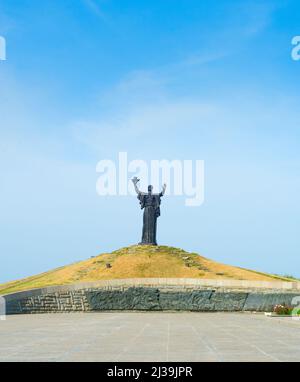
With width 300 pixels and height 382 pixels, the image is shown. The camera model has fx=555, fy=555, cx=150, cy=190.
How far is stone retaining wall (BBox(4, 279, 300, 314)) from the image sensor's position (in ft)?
128

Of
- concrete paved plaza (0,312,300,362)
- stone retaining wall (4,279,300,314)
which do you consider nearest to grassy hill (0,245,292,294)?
stone retaining wall (4,279,300,314)

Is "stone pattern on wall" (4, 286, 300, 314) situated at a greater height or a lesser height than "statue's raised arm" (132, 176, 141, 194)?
lesser

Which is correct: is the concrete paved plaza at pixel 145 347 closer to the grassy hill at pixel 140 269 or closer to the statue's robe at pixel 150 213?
the grassy hill at pixel 140 269

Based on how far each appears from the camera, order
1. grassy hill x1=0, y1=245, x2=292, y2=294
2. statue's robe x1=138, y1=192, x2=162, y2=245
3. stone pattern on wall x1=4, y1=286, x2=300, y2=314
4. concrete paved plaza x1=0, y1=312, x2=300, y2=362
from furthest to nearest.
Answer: statue's robe x1=138, y1=192, x2=162, y2=245 < grassy hill x1=0, y1=245, x2=292, y2=294 < stone pattern on wall x1=4, y1=286, x2=300, y2=314 < concrete paved plaza x1=0, y1=312, x2=300, y2=362

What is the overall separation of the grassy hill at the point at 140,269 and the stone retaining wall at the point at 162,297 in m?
5.57

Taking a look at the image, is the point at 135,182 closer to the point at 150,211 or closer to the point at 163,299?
the point at 150,211

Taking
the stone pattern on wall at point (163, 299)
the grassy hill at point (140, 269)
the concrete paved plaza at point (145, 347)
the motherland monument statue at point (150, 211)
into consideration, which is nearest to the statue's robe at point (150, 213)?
the motherland monument statue at point (150, 211)

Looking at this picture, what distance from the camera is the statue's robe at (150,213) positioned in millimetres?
54719

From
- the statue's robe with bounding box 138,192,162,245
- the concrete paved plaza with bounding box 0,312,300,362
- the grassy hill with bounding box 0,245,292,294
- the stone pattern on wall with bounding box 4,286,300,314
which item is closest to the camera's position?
the concrete paved plaza with bounding box 0,312,300,362

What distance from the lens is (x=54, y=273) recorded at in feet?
174

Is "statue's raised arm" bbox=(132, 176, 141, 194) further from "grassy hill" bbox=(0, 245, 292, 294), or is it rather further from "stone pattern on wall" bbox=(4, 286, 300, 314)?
"stone pattern on wall" bbox=(4, 286, 300, 314)

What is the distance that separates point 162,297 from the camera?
41.1 metres
